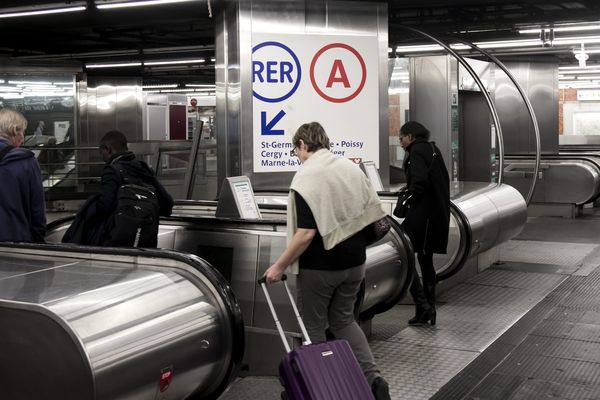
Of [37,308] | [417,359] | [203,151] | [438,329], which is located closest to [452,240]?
[438,329]

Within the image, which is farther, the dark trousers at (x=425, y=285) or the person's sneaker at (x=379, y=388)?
the dark trousers at (x=425, y=285)

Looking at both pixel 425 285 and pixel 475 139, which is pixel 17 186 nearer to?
pixel 425 285

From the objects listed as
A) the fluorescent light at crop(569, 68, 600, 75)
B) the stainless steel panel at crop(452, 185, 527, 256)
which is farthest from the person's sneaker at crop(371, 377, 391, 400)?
the fluorescent light at crop(569, 68, 600, 75)

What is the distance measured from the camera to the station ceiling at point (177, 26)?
11.3 m

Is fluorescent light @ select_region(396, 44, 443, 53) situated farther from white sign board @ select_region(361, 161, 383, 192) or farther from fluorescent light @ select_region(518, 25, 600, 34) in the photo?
white sign board @ select_region(361, 161, 383, 192)

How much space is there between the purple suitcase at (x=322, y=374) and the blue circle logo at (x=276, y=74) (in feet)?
19.4

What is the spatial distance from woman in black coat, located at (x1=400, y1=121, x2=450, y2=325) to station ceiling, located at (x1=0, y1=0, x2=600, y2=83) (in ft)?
11.2

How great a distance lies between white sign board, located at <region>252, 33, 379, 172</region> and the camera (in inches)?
382

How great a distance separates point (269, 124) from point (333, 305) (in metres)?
5.25

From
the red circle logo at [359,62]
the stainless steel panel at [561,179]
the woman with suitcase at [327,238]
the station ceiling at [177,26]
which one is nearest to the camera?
the woman with suitcase at [327,238]

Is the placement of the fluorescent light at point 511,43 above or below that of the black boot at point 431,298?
above

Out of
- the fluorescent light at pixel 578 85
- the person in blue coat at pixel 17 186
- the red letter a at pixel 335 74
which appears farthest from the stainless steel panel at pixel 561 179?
the fluorescent light at pixel 578 85

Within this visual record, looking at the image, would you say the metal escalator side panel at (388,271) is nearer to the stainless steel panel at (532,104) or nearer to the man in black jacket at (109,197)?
the man in black jacket at (109,197)

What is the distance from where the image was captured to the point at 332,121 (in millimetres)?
10078
